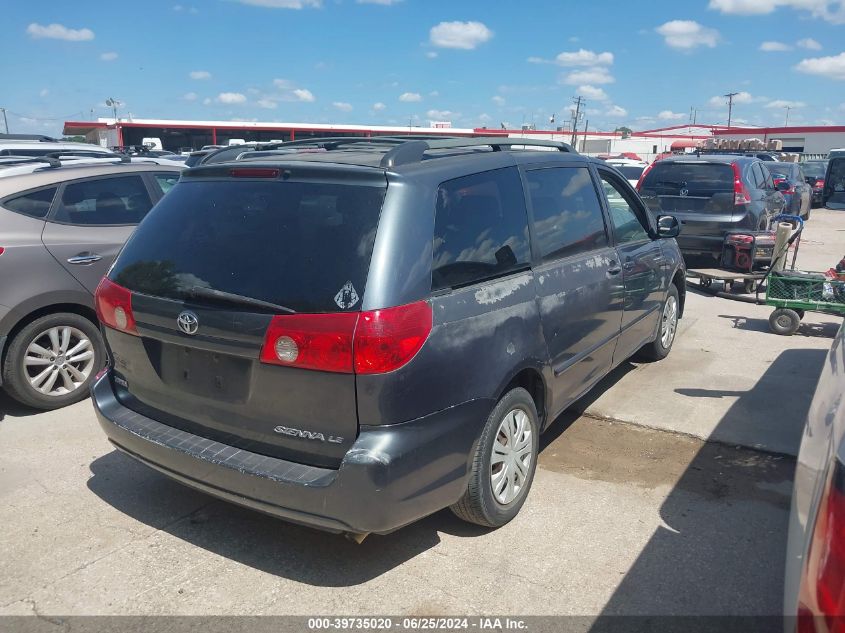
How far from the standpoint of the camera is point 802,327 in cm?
743

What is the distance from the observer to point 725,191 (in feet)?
32.7

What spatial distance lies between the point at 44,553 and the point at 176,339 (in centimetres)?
129

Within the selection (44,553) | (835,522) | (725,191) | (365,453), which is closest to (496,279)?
(365,453)

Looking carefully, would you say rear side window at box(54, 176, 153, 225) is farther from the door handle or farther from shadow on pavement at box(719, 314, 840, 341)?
shadow on pavement at box(719, 314, 840, 341)

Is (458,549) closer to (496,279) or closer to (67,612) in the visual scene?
(496,279)

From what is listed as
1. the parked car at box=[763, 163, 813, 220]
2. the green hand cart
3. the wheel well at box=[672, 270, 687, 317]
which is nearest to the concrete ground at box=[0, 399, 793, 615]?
the wheel well at box=[672, 270, 687, 317]

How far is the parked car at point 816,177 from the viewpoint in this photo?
27.3m

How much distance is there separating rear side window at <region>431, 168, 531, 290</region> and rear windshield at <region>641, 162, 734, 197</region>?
7410mm

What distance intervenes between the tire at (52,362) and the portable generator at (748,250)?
24.1 ft

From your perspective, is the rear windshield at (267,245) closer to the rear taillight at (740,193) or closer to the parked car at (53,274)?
the parked car at (53,274)

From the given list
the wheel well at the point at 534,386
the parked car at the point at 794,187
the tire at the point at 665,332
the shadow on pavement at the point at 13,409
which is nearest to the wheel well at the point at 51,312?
the shadow on pavement at the point at 13,409

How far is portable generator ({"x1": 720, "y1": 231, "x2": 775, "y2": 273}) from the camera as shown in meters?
8.52

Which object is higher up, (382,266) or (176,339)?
(382,266)

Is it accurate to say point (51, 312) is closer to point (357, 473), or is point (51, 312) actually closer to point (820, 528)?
point (357, 473)
